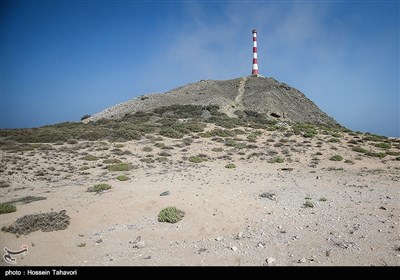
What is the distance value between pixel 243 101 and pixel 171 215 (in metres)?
51.3

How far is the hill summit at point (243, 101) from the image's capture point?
53.8 m

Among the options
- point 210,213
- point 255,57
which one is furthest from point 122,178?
point 255,57

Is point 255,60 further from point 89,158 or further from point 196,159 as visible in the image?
point 89,158

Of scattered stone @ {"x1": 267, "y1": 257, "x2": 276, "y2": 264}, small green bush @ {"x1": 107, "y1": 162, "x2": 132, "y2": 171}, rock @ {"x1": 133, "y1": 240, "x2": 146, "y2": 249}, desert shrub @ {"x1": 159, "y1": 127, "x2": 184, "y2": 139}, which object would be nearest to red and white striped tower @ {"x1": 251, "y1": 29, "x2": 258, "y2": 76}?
desert shrub @ {"x1": 159, "y1": 127, "x2": 184, "y2": 139}

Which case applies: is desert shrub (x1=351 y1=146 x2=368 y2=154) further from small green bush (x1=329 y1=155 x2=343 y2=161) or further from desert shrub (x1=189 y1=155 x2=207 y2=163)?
desert shrub (x1=189 y1=155 x2=207 y2=163)

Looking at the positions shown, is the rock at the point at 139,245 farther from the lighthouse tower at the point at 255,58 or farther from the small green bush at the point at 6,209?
the lighthouse tower at the point at 255,58

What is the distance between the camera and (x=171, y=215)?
1092cm

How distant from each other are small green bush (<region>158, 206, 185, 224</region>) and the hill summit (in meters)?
39.8

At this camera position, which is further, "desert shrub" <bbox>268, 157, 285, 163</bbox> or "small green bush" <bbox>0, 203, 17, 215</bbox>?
"desert shrub" <bbox>268, 157, 285, 163</bbox>

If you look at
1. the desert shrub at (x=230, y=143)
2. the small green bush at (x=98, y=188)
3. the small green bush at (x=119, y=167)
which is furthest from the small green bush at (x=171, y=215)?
the desert shrub at (x=230, y=143)

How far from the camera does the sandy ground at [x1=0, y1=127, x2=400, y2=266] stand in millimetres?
8391

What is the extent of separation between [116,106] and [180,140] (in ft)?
123
